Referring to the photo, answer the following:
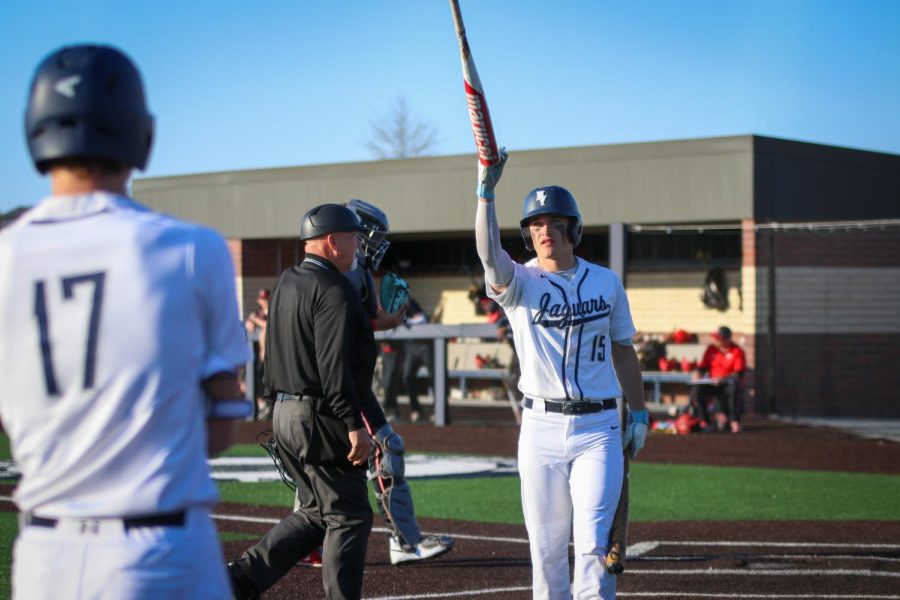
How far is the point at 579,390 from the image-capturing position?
521 cm

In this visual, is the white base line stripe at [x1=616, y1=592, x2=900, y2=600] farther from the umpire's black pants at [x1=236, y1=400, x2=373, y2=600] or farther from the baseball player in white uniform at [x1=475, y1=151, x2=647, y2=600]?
the umpire's black pants at [x1=236, y1=400, x2=373, y2=600]

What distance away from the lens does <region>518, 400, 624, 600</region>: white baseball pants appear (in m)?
5.04

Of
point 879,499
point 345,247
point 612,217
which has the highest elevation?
point 612,217

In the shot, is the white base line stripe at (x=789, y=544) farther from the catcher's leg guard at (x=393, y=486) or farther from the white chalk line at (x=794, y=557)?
the catcher's leg guard at (x=393, y=486)

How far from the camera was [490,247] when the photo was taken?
5168mm

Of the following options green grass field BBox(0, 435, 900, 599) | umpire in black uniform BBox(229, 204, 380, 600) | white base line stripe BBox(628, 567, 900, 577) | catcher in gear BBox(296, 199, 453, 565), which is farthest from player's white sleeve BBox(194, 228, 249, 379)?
green grass field BBox(0, 435, 900, 599)

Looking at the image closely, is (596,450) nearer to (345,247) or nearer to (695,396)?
(345,247)

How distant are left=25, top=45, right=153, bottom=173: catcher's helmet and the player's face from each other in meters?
3.13

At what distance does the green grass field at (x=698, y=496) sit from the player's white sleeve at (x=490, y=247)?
4101 mm

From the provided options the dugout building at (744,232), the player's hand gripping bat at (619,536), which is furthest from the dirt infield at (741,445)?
the player's hand gripping bat at (619,536)

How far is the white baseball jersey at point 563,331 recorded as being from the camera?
5.25 m

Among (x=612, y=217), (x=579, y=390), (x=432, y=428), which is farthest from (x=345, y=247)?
(x=612, y=217)

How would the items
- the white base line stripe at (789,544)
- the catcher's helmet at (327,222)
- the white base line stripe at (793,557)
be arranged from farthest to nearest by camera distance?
the white base line stripe at (789,544) → the white base line stripe at (793,557) → the catcher's helmet at (327,222)

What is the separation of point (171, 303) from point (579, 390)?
3048 millimetres
